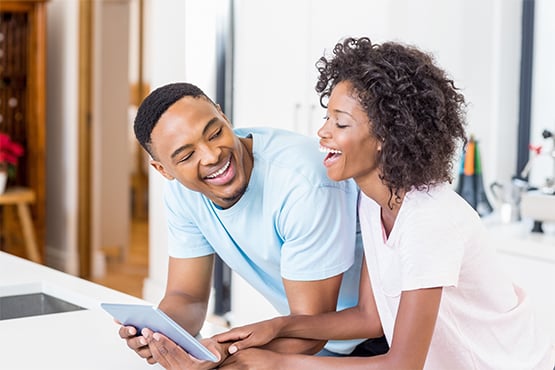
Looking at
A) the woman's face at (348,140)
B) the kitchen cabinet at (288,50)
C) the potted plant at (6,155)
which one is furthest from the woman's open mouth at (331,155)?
the potted plant at (6,155)

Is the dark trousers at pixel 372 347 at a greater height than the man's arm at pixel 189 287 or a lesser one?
lesser

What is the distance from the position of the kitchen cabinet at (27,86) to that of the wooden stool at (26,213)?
0.39 ft

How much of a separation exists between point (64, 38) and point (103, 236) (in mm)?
1445

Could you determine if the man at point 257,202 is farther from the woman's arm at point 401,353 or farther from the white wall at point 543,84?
the white wall at point 543,84

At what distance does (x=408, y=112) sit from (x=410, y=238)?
0.24 meters

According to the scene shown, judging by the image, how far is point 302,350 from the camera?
176 centimetres

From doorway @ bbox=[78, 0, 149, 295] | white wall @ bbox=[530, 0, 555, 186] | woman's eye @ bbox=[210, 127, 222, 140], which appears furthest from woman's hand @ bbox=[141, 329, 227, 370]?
doorway @ bbox=[78, 0, 149, 295]

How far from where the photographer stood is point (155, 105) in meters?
1.72

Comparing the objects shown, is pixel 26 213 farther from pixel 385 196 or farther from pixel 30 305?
pixel 385 196

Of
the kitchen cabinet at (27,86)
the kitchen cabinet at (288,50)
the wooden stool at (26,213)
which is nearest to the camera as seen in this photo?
the kitchen cabinet at (288,50)

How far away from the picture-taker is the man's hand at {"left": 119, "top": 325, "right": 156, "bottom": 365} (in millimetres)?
1566

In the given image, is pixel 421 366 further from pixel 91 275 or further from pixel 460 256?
pixel 91 275

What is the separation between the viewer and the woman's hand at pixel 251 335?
1630mm

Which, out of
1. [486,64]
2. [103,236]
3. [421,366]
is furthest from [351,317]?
[103,236]
